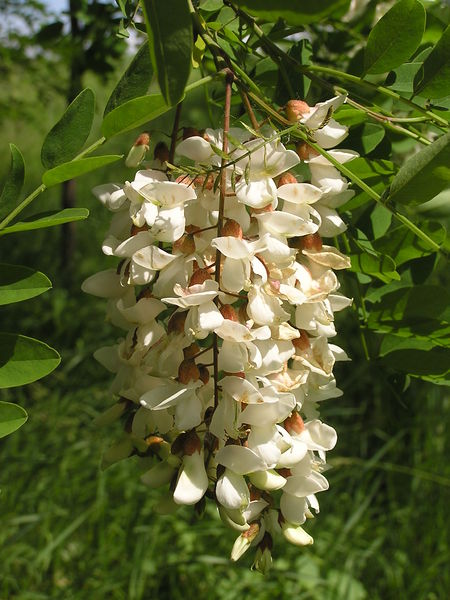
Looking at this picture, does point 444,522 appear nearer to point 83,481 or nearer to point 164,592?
point 164,592

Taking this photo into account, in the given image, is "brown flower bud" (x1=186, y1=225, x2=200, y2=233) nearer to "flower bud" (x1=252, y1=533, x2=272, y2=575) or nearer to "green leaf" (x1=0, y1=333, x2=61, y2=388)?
"green leaf" (x1=0, y1=333, x2=61, y2=388)

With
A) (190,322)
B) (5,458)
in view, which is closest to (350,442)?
(5,458)

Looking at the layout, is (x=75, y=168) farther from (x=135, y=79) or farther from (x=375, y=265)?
(x=375, y=265)

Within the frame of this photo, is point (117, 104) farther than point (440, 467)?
No

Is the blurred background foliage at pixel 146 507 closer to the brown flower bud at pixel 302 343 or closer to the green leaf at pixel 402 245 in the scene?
the green leaf at pixel 402 245

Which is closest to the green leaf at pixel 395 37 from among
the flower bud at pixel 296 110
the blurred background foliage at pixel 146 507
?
the flower bud at pixel 296 110
